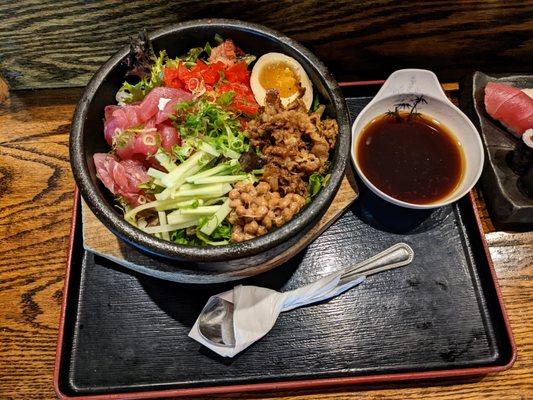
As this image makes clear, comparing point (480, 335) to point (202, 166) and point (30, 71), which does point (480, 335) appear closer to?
point (202, 166)

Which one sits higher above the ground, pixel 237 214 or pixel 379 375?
pixel 237 214

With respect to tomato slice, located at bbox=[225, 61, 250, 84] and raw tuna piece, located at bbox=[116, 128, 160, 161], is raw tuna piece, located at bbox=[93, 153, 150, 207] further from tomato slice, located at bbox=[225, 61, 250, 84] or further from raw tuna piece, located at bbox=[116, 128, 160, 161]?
tomato slice, located at bbox=[225, 61, 250, 84]

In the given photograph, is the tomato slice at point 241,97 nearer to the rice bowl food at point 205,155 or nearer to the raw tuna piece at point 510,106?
the rice bowl food at point 205,155

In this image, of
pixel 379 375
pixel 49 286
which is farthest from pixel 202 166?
pixel 379 375

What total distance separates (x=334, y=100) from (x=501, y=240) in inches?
41.5

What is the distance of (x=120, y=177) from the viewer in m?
1.95

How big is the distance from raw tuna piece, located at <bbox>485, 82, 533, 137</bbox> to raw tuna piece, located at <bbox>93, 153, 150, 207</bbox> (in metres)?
1.69

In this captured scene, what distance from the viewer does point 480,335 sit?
82.4 inches

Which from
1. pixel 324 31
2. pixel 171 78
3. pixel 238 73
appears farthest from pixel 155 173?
pixel 324 31

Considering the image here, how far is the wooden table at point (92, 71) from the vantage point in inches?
82.5

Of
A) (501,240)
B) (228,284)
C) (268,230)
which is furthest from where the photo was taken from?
(501,240)

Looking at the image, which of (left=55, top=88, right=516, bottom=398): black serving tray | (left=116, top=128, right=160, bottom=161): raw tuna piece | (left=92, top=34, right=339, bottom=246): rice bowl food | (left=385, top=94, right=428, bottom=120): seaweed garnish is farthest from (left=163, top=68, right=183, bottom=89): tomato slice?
(left=385, top=94, right=428, bottom=120): seaweed garnish

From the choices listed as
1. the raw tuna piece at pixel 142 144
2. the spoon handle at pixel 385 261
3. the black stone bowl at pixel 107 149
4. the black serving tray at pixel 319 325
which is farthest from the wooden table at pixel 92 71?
the raw tuna piece at pixel 142 144

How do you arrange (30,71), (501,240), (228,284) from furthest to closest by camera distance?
(30,71) < (501,240) < (228,284)
